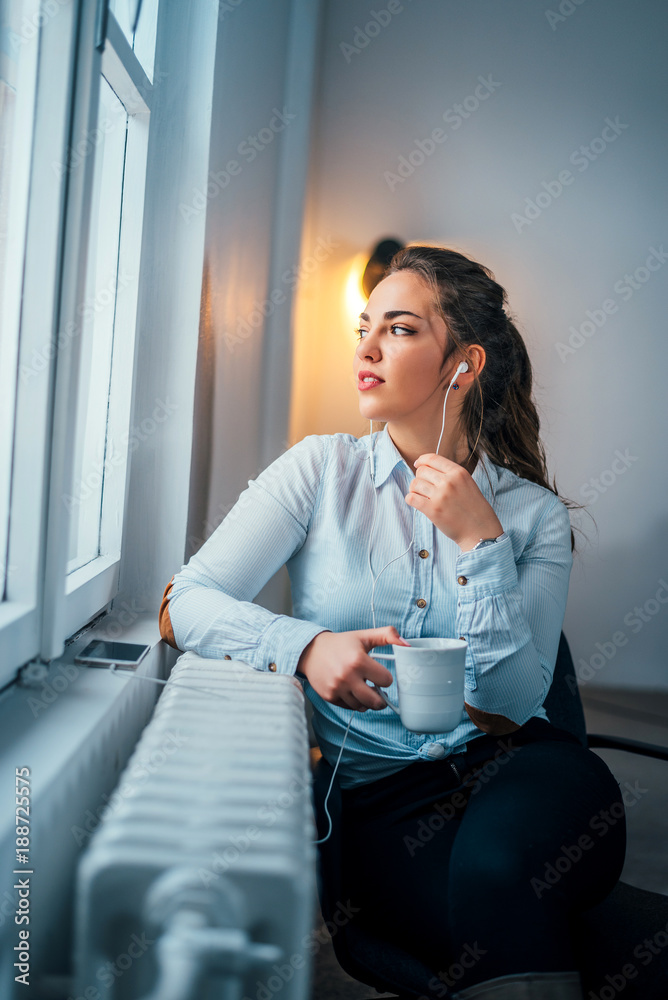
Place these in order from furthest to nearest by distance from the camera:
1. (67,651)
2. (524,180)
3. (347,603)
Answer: (524,180)
(347,603)
(67,651)

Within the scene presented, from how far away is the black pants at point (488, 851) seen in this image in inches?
31.6

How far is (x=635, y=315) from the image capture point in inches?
108

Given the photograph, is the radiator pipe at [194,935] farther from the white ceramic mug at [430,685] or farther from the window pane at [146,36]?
the window pane at [146,36]

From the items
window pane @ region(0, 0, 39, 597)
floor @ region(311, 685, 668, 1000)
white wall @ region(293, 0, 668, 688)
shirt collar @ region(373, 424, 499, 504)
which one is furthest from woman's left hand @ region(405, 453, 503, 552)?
white wall @ region(293, 0, 668, 688)

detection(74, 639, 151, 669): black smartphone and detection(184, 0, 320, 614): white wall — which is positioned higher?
detection(184, 0, 320, 614): white wall

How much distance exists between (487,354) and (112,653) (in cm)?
94

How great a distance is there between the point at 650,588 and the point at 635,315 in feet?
3.65

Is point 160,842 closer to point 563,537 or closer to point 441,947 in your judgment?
point 441,947

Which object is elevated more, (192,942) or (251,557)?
(251,557)

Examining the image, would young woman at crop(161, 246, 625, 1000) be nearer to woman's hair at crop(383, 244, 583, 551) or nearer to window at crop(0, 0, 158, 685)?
woman's hair at crop(383, 244, 583, 551)

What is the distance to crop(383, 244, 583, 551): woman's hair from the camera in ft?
4.49

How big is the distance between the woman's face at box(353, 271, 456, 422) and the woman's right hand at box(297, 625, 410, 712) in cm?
49

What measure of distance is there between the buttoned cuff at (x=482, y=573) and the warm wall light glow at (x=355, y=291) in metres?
1.65

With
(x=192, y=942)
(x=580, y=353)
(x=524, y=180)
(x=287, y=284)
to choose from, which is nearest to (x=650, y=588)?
(x=580, y=353)
